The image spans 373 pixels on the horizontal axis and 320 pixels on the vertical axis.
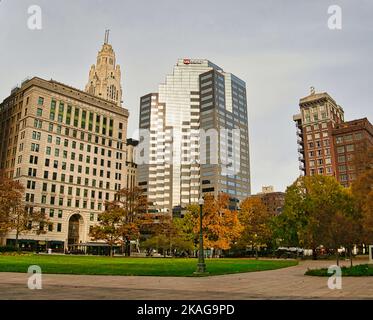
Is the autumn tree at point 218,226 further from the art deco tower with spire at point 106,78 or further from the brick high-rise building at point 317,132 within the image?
the art deco tower with spire at point 106,78

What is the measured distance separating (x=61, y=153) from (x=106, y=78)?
89690 millimetres

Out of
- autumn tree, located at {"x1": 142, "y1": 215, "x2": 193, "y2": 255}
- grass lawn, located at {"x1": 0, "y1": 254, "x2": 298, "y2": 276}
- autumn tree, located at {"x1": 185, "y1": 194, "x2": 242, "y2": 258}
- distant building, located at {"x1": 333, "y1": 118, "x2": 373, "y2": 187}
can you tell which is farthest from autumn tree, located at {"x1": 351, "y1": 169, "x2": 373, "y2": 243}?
distant building, located at {"x1": 333, "y1": 118, "x2": 373, "y2": 187}

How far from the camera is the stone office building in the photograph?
92375 mm

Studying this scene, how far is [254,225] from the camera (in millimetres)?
66250

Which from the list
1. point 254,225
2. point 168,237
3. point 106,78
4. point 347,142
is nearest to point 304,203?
point 254,225

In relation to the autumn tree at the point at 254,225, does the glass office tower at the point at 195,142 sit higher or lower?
higher

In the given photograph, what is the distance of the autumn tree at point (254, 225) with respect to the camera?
2596 inches

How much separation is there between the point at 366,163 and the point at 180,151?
15157 centimetres

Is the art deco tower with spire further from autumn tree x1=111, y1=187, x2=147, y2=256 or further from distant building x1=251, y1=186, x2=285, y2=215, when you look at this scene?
autumn tree x1=111, y1=187, x2=147, y2=256

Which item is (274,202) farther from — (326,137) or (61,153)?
(61,153)

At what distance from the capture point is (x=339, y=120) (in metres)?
139

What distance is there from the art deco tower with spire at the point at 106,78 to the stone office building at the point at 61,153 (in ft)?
225

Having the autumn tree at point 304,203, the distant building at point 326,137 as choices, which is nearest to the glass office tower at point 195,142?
the distant building at point 326,137
